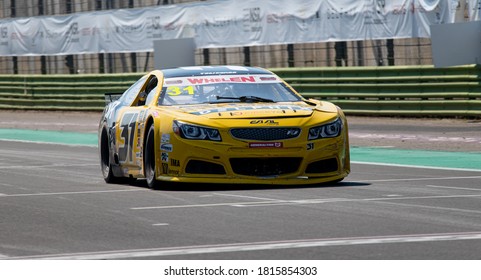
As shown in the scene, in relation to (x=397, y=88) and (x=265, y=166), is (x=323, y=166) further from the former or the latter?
(x=397, y=88)

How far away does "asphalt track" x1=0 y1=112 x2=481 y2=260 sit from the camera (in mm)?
7723

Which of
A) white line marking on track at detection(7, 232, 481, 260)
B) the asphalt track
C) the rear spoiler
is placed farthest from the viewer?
the rear spoiler

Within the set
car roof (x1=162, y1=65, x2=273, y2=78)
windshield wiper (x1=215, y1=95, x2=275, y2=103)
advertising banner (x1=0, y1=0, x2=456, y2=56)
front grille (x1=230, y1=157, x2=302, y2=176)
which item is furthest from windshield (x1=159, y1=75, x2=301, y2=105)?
advertising banner (x1=0, y1=0, x2=456, y2=56)

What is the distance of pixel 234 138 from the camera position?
12078mm

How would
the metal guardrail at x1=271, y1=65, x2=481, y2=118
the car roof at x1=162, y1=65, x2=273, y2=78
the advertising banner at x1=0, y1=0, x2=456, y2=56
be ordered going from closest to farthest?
the car roof at x1=162, y1=65, x2=273, y2=78 < the metal guardrail at x1=271, y1=65, x2=481, y2=118 < the advertising banner at x1=0, y1=0, x2=456, y2=56

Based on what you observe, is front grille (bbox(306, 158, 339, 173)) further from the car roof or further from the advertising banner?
the advertising banner

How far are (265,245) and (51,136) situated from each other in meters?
20.3

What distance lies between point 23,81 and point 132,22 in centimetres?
570

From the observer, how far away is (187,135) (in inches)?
477

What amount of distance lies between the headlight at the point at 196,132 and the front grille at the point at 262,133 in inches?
6.7

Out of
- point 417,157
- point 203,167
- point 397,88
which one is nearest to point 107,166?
point 203,167

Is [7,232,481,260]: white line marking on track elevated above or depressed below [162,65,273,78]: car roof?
below

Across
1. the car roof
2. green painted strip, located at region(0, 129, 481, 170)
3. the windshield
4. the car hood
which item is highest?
the car roof

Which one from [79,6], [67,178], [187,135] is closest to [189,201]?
[187,135]
